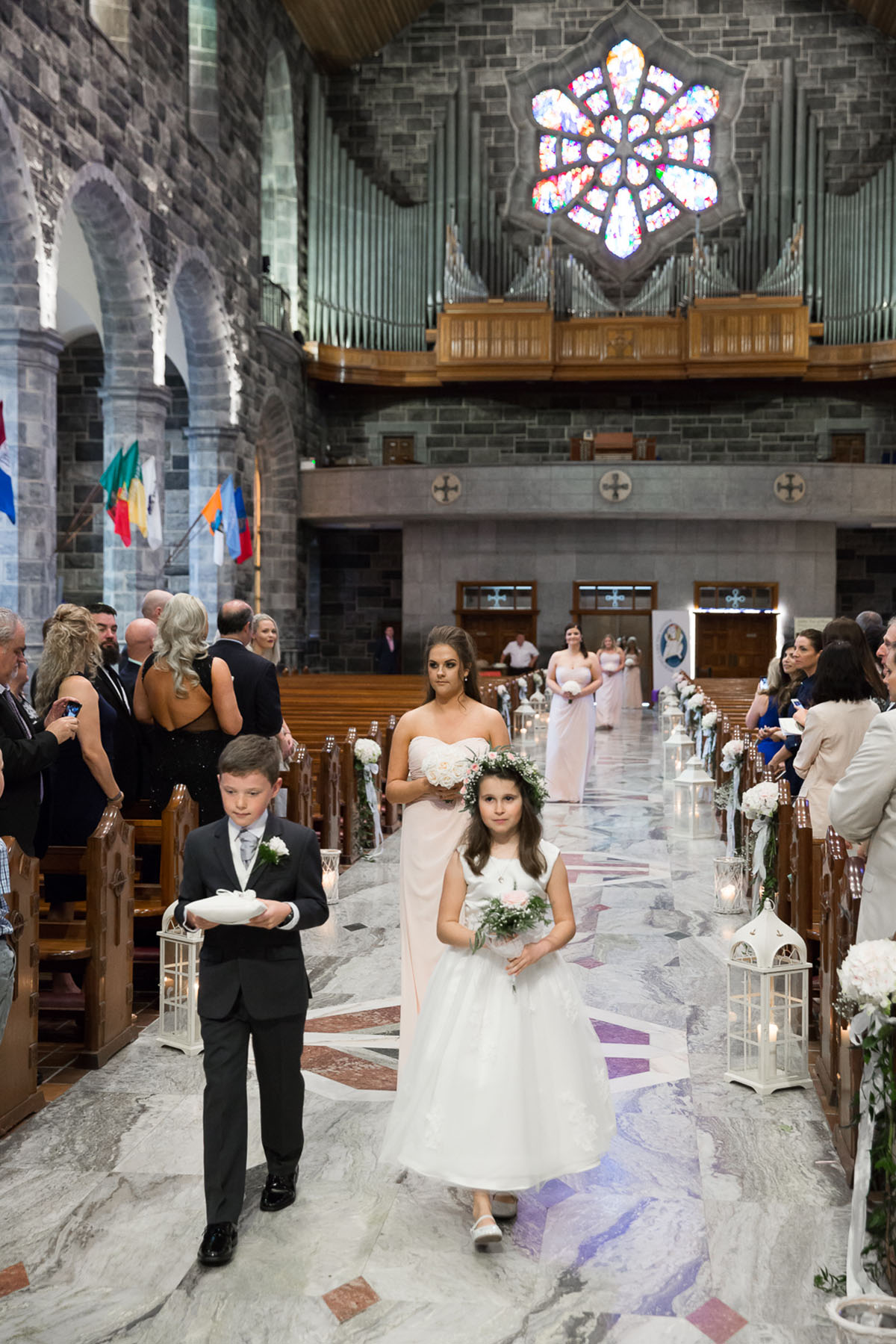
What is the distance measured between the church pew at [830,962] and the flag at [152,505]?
10.4 metres

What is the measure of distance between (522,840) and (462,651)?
0.98 metres

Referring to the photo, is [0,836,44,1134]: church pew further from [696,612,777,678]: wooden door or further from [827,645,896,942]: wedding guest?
[696,612,777,678]: wooden door

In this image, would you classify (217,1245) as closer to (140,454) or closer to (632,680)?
(140,454)

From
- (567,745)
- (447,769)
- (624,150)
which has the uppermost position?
(624,150)

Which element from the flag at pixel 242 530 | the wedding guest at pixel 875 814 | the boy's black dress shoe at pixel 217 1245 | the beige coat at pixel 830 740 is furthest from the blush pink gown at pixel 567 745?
the boy's black dress shoe at pixel 217 1245

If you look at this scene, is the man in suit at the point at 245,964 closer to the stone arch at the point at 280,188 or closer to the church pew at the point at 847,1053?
the church pew at the point at 847,1053

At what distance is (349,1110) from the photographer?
415 cm

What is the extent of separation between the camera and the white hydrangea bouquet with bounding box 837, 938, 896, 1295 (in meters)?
2.76

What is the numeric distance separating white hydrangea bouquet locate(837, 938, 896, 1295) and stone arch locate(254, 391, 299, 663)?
18.5 meters

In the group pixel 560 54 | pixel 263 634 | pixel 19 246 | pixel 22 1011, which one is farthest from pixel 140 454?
pixel 560 54

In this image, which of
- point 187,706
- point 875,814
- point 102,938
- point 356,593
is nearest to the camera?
point 875,814

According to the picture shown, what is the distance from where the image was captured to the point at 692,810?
9.47 metres

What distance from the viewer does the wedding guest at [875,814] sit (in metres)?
3.39

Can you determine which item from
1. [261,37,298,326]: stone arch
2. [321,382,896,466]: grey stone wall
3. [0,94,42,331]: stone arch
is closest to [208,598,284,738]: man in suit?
[0,94,42,331]: stone arch
